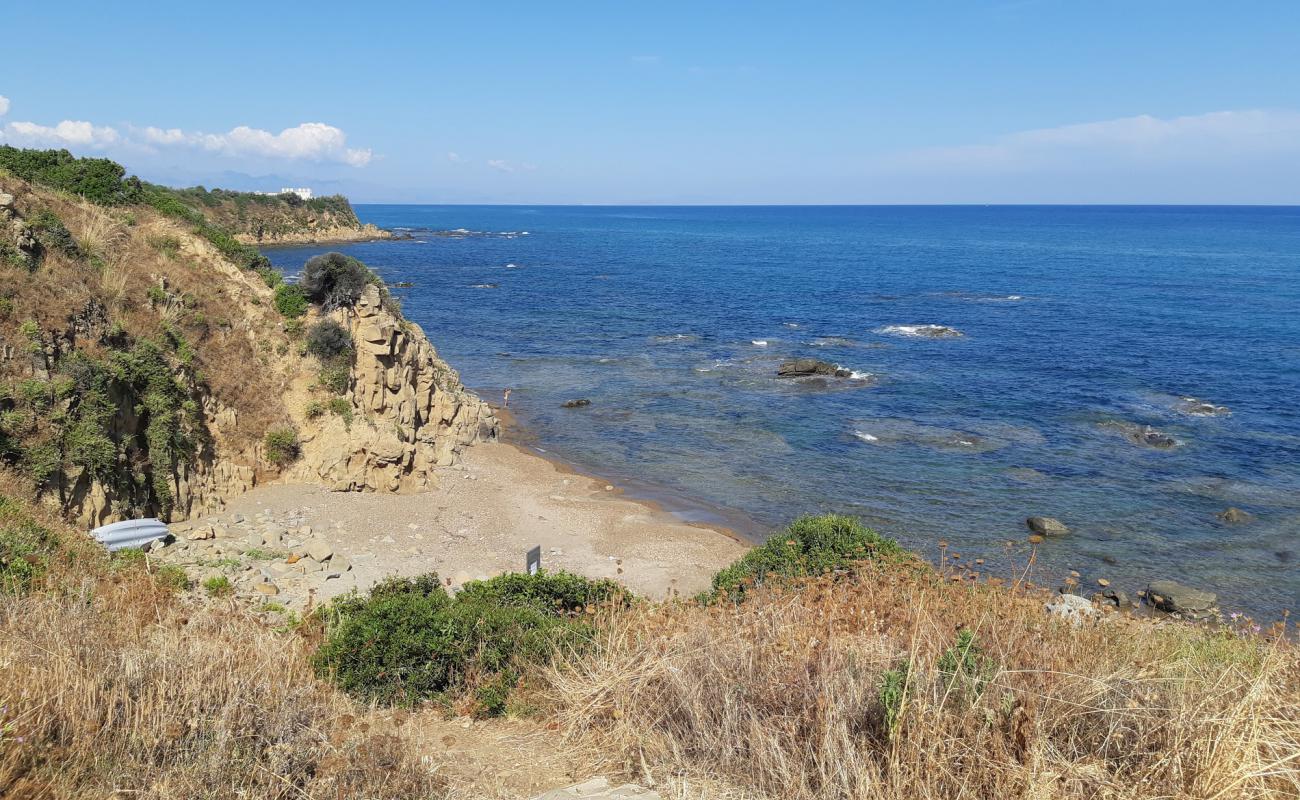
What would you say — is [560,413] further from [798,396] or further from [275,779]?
[275,779]

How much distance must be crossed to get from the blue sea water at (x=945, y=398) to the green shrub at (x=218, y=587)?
1486 cm

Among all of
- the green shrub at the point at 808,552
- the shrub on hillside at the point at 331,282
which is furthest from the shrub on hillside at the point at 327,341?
the green shrub at the point at 808,552

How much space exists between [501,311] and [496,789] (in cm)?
6144

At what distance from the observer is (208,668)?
24.3ft

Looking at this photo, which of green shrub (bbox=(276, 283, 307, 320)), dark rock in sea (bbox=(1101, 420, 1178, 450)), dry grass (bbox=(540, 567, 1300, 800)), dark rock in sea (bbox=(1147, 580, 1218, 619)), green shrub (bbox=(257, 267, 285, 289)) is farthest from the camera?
dark rock in sea (bbox=(1101, 420, 1178, 450))

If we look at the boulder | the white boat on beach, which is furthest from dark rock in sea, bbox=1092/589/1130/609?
the white boat on beach

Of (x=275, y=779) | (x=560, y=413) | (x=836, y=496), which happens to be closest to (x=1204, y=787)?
(x=275, y=779)

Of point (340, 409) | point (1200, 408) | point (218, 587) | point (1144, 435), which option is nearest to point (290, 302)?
point (340, 409)

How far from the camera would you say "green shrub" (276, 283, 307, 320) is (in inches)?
1038

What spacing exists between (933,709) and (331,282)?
2547cm

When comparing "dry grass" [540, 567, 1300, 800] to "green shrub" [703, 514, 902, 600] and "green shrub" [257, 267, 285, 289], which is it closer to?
"green shrub" [703, 514, 902, 600]

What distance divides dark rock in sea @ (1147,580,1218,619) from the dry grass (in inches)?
528

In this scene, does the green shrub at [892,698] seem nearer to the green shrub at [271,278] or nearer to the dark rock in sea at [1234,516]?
the dark rock in sea at [1234,516]

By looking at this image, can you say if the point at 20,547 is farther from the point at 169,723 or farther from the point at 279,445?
the point at 279,445
